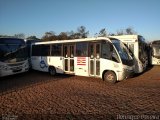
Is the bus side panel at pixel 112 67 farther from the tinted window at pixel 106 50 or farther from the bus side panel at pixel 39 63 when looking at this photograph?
the bus side panel at pixel 39 63

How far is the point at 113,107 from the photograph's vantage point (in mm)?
7184

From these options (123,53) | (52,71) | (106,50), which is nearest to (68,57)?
(52,71)

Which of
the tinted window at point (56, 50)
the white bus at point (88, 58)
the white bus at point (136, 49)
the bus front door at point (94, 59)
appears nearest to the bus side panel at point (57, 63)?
the white bus at point (88, 58)

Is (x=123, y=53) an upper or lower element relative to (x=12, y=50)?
lower

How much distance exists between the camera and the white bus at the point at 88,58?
11553 mm

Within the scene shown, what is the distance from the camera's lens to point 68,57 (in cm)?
1417

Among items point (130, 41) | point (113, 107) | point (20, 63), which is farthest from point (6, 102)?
point (130, 41)

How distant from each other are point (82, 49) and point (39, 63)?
5073mm

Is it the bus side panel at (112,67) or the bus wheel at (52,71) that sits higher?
the bus side panel at (112,67)

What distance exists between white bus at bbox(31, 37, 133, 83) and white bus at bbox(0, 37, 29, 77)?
72.9 inches

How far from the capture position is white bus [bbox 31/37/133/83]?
11.6m

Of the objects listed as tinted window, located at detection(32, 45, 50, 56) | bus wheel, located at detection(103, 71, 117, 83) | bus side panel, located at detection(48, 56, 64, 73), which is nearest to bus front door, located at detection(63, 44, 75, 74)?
bus side panel, located at detection(48, 56, 64, 73)

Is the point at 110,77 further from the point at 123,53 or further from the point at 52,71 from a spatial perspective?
the point at 52,71

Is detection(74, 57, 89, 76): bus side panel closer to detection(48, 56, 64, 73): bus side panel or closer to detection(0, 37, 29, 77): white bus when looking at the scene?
detection(48, 56, 64, 73): bus side panel
